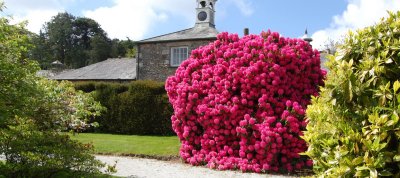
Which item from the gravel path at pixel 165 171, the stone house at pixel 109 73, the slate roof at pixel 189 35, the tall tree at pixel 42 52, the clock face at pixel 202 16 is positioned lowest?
the gravel path at pixel 165 171

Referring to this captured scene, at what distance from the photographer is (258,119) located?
9.29 meters

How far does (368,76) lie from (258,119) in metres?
5.96

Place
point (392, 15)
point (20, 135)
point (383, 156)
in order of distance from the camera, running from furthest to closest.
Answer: point (20, 135) < point (392, 15) < point (383, 156)

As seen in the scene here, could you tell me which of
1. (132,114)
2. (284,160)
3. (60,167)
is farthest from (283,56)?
(132,114)

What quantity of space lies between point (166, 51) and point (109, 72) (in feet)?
20.7

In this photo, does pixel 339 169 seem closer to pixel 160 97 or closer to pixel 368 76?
pixel 368 76

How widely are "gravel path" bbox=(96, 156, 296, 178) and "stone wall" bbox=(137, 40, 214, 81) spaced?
1583 cm

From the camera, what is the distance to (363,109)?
3.39 metres

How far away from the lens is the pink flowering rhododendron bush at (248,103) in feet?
29.7

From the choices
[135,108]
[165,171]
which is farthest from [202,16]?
[165,171]

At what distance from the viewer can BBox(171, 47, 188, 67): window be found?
25.6 meters

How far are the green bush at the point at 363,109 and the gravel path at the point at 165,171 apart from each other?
16.4 ft

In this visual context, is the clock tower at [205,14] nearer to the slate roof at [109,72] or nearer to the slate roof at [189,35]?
the slate roof at [189,35]

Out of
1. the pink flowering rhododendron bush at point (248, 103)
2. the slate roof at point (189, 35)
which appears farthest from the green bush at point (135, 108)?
the slate roof at point (189, 35)
